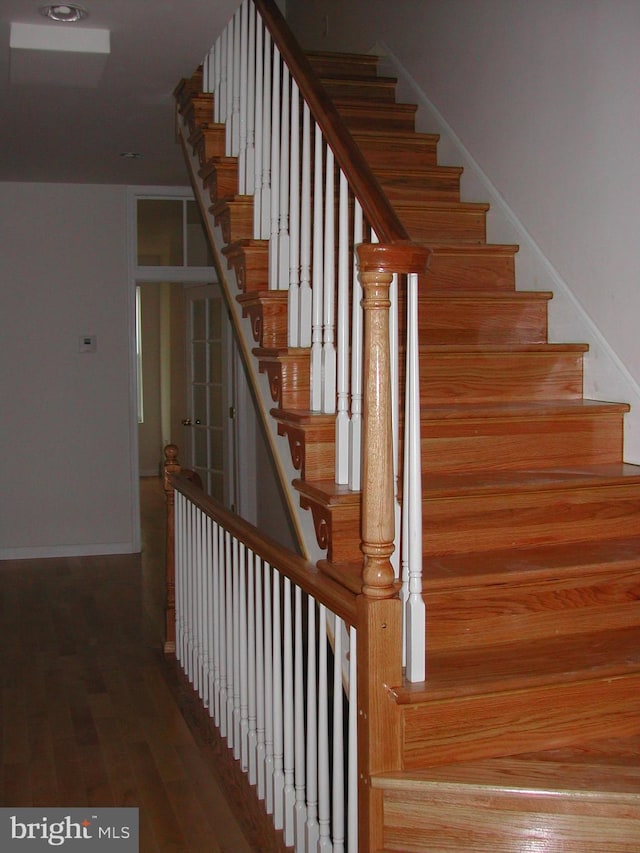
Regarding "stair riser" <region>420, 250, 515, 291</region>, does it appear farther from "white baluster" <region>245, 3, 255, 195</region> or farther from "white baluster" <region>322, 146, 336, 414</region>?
"white baluster" <region>322, 146, 336, 414</region>

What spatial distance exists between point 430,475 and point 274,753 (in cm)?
93

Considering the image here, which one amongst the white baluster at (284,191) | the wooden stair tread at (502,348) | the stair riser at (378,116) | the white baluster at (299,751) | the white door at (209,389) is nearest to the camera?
the white baluster at (299,751)

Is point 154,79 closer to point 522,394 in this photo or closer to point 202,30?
point 202,30

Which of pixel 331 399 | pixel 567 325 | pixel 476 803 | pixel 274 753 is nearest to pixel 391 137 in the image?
pixel 567 325

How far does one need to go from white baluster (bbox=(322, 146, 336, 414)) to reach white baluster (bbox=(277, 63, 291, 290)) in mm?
445

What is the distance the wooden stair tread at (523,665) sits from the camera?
1.98 metres

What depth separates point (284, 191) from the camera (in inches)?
119

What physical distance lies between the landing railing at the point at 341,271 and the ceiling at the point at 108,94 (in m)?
0.22

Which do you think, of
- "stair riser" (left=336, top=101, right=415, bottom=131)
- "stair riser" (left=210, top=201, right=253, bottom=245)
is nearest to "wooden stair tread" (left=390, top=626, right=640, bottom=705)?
"stair riser" (left=210, top=201, right=253, bottom=245)

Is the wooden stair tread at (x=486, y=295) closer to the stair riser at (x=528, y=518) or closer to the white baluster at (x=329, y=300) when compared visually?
the white baluster at (x=329, y=300)

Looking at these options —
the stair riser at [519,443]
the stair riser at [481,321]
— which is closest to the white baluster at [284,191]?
the stair riser at [481,321]

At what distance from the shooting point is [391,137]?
4.26 metres

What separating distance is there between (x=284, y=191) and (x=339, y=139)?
1.94 feet

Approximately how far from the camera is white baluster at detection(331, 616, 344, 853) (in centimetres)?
205
